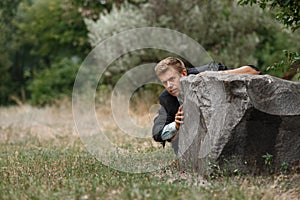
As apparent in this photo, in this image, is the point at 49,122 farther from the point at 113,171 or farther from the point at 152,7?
the point at 113,171

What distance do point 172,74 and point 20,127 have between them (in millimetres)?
8208

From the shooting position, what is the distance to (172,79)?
21.3 ft

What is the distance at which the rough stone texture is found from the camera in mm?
5238

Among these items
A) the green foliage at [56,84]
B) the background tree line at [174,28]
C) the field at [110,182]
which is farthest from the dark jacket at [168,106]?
the green foliage at [56,84]

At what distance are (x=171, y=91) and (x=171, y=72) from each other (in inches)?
11.2

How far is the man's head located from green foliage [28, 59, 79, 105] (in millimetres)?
16592

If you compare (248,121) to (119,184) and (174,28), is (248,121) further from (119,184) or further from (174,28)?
(174,28)

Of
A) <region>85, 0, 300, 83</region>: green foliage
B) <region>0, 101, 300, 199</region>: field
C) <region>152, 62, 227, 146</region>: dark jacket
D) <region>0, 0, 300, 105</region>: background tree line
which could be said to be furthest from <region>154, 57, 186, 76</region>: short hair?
Result: <region>85, 0, 300, 83</region>: green foliage

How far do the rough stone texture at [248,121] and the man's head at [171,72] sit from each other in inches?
32.9

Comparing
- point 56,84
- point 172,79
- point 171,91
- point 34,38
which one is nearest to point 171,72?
point 172,79

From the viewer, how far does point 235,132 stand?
5.28 meters

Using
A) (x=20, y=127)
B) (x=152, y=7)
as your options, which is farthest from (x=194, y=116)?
(x=152, y=7)

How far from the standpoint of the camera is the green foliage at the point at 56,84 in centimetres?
2294

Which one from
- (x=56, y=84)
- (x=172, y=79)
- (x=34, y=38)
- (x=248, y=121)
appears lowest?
(x=56, y=84)
